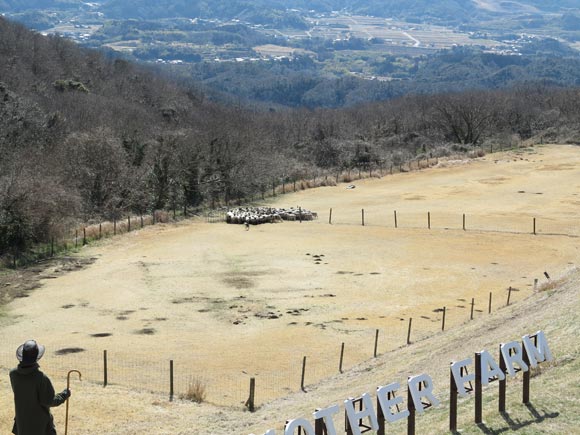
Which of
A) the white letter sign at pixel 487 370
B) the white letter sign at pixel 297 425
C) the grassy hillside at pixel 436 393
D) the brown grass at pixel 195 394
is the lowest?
the brown grass at pixel 195 394

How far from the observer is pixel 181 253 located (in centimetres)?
4588

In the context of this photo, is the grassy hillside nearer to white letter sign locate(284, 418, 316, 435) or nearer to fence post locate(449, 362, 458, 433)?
fence post locate(449, 362, 458, 433)

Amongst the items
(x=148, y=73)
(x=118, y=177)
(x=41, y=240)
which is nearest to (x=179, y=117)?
(x=148, y=73)

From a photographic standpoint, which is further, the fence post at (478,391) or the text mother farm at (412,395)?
the fence post at (478,391)

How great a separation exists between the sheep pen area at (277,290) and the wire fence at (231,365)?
0.31 feet

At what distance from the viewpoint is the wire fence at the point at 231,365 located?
23656 mm

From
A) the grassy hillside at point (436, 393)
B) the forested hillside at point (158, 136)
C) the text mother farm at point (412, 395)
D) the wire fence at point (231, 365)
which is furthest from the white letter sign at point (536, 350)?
the forested hillside at point (158, 136)

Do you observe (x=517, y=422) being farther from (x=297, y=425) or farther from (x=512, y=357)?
(x=297, y=425)

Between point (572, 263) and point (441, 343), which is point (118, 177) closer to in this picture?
point (572, 263)

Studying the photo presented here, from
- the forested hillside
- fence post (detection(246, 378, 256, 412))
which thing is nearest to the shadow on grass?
fence post (detection(246, 378, 256, 412))

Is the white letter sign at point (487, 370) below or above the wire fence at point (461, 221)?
above

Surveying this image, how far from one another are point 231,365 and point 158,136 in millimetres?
46653

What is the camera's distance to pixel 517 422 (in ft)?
46.1

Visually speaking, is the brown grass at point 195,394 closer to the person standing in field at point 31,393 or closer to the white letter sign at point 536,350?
the white letter sign at point 536,350
